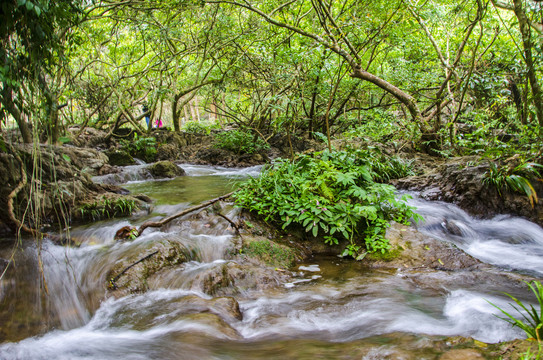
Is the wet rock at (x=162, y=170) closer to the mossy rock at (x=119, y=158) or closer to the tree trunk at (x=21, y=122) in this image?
the mossy rock at (x=119, y=158)

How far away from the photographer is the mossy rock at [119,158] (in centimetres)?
1082

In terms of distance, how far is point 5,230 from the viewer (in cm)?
396

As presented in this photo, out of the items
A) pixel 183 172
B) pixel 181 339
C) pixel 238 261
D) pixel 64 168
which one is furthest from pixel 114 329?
pixel 183 172

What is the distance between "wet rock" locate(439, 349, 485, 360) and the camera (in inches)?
64.9

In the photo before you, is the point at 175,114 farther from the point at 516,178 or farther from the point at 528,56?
the point at 516,178

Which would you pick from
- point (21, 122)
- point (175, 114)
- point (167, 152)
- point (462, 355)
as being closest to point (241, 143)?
point (167, 152)

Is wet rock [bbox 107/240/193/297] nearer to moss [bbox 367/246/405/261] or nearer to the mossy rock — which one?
moss [bbox 367/246/405/261]

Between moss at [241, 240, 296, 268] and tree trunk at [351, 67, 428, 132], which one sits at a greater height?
tree trunk at [351, 67, 428, 132]

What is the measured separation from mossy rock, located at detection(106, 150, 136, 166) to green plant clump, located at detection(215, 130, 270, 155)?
3573 millimetres

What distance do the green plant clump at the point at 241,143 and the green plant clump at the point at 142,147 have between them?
2.61m

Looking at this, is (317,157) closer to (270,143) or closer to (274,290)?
(274,290)

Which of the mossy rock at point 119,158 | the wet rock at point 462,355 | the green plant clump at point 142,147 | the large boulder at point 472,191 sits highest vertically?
the green plant clump at point 142,147

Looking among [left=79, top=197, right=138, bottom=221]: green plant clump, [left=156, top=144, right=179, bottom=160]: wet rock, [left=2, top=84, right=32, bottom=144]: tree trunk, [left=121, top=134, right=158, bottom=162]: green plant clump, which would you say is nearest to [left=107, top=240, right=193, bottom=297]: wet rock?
[left=79, top=197, right=138, bottom=221]: green plant clump

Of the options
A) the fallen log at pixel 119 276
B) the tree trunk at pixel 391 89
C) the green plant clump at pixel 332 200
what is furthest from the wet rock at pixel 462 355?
the tree trunk at pixel 391 89
